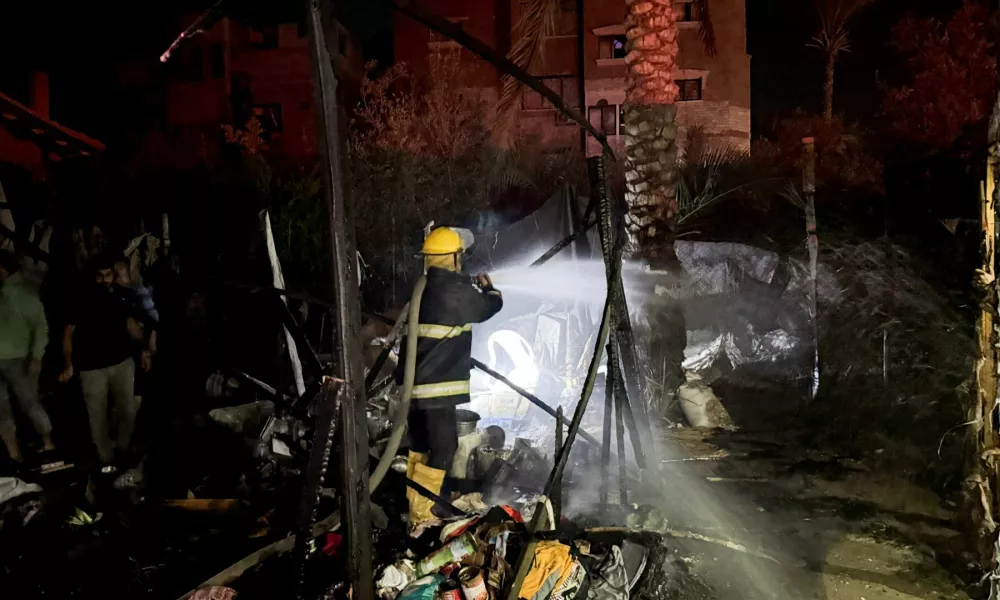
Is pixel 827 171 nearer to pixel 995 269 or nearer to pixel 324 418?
pixel 995 269

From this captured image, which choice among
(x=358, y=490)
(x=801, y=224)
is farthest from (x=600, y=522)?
(x=801, y=224)

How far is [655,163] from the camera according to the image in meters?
9.11

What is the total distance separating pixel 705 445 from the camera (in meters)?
7.61

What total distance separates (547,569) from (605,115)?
79.4 ft

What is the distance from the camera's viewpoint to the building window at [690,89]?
81.9 feet

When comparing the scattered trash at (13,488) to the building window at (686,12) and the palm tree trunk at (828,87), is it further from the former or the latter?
the palm tree trunk at (828,87)

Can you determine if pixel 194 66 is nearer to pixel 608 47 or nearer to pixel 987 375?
pixel 608 47

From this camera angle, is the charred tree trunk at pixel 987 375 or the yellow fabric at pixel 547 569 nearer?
the yellow fabric at pixel 547 569

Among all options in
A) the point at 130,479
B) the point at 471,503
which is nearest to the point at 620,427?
the point at 471,503

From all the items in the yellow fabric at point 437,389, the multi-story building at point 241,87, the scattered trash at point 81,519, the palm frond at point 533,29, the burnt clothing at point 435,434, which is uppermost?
the multi-story building at point 241,87

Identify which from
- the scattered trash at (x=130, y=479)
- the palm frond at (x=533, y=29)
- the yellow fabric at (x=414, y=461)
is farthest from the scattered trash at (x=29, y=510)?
the palm frond at (x=533, y=29)

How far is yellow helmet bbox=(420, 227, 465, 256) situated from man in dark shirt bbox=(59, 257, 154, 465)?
3572mm

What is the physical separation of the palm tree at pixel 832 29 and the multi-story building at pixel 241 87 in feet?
64.2

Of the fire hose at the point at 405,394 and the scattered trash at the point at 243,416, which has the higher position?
the fire hose at the point at 405,394
